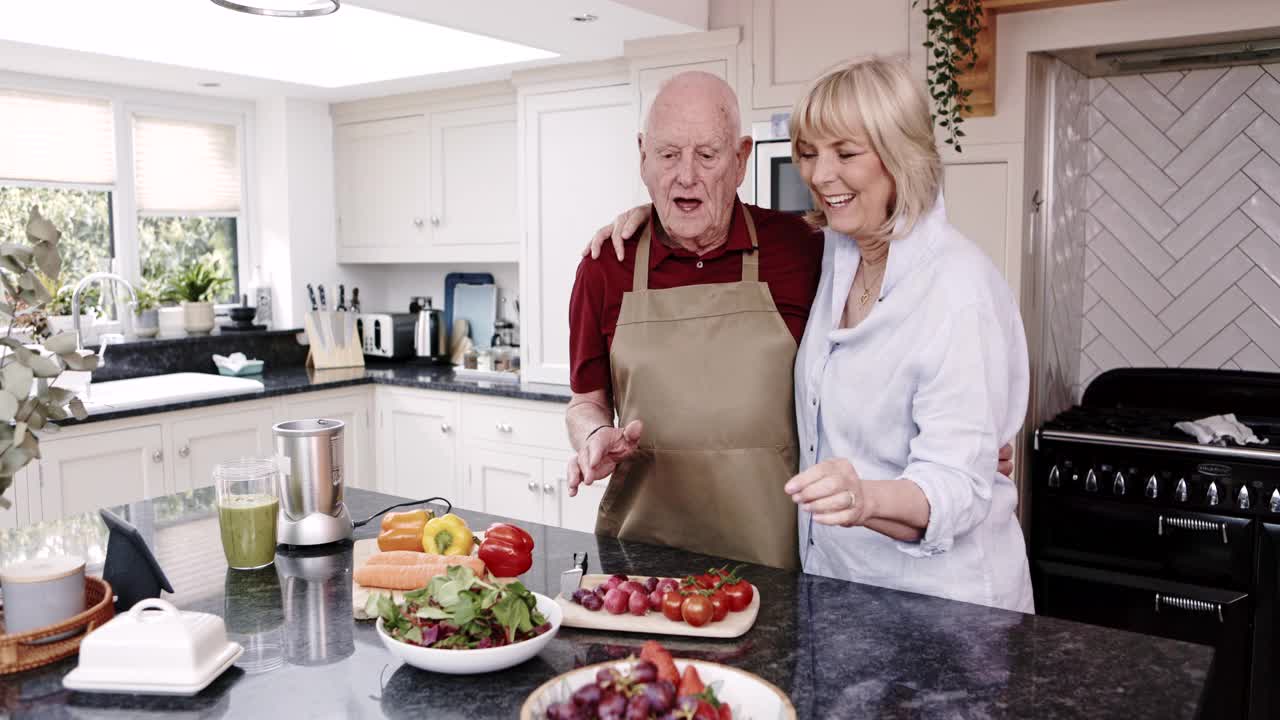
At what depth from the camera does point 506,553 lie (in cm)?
169

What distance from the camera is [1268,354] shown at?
339 centimetres

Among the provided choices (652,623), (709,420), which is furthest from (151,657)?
(709,420)

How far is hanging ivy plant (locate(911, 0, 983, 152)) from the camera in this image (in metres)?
2.85

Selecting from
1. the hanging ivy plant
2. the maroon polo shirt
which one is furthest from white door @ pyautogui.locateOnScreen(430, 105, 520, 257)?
the maroon polo shirt

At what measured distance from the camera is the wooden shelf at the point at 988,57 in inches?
113

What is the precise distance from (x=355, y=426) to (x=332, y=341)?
1.77 feet

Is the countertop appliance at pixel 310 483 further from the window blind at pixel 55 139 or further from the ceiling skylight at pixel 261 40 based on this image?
the window blind at pixel 55 139

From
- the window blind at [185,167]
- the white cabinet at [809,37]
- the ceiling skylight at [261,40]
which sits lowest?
the window blind at [185,167]

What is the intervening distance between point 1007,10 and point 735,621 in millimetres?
2186

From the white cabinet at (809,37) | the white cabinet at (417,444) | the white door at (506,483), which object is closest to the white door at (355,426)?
the white cabinet at (417,444)

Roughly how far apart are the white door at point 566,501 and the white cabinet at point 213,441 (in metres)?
1.13

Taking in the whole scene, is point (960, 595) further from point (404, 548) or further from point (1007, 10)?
point (1007, 10)

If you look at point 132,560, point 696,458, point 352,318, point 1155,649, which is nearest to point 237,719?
point 132,560

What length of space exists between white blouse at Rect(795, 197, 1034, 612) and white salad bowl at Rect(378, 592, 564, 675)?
622mm
